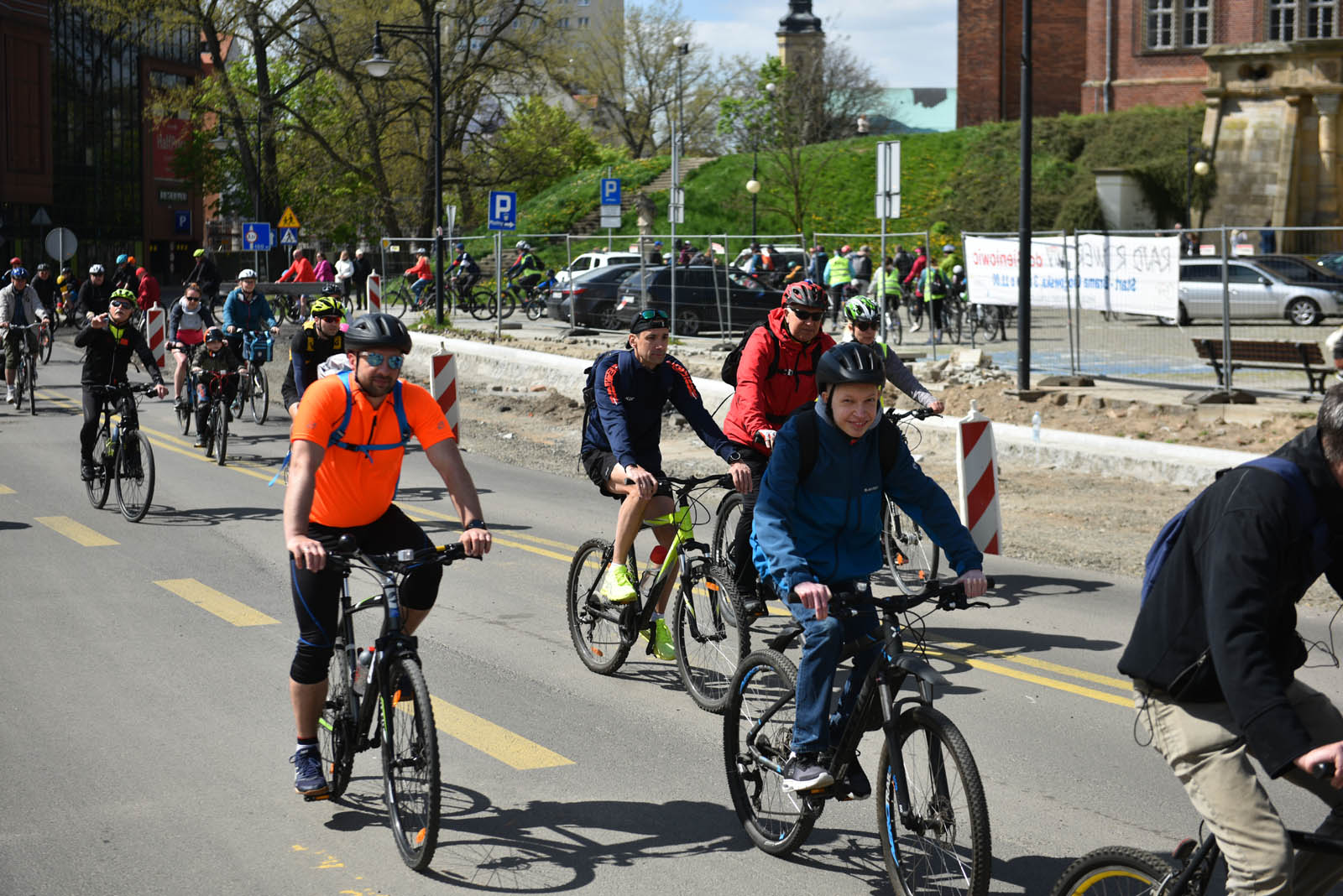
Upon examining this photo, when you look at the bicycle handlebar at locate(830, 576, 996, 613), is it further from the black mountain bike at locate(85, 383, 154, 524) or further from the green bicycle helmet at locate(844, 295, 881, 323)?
the black mountain bike at locate(85, 383, 154, 524)

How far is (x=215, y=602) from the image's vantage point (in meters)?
9.70

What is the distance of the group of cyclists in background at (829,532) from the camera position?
3.16 metres

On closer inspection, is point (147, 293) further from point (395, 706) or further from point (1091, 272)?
point (395, 706)

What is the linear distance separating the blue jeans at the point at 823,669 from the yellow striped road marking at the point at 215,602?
5.16 meters

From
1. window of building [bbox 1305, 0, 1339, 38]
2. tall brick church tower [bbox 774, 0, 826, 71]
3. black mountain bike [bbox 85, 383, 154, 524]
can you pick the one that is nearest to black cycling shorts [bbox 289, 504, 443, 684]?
black mountain bike [bbox 85, 383, 154, 524]

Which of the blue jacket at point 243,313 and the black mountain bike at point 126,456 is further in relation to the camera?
the blue jacket at point 243,313

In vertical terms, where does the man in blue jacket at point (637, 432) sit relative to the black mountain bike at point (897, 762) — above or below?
above

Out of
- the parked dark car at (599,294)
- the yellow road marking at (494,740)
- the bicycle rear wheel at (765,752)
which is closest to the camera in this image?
the bicycle rear wheel at (765,752)

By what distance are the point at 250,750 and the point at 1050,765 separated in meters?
3.38

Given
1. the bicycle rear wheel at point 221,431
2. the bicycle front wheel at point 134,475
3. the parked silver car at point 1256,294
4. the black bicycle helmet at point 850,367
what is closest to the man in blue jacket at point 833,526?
the black bicycle helmet at point 850,367

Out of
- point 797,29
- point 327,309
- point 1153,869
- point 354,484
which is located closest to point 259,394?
point 327,309

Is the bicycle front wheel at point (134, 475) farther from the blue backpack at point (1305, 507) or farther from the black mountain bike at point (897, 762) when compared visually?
the blue backpack at point (1305, 507)

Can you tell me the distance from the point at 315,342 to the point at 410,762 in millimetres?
7772

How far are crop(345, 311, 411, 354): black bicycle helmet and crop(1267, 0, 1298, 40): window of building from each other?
60.3m
